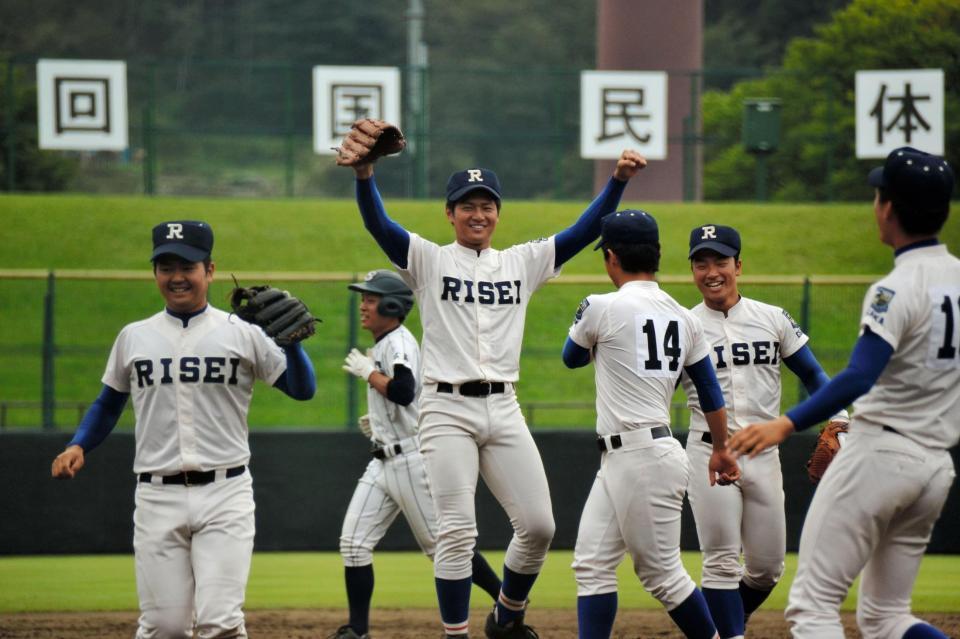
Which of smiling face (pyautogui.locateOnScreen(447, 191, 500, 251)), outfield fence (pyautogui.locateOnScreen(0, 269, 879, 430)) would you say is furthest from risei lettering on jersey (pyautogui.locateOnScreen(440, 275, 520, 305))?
outfield fence (pyautogui.locateOnScreen(0, 269, 879, 430))

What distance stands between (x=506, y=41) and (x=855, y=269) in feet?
92.9

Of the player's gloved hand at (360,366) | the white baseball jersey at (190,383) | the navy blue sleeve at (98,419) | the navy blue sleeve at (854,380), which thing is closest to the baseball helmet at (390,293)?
the player's gloved hand at (360,366)

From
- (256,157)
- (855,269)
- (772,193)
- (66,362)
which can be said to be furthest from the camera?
(256,157)

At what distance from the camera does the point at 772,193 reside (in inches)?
1341

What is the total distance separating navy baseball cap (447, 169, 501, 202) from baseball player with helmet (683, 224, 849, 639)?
105cm

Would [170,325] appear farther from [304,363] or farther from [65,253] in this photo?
[65,253]

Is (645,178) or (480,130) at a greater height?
(480,130)

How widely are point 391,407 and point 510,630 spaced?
154cm

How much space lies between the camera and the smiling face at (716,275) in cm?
657

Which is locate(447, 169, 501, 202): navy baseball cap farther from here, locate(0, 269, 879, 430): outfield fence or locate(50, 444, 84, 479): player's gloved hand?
locate(0, 269, 879, 430): outfield fence

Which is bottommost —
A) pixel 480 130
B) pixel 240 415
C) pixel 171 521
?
pixel 171 521

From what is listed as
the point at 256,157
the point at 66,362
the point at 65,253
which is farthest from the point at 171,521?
the point at 256,157

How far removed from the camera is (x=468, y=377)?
20.7 ft

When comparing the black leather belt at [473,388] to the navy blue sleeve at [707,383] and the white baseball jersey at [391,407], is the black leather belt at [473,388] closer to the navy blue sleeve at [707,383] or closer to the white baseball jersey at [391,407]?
the navy blue sleeve at [707,383]
